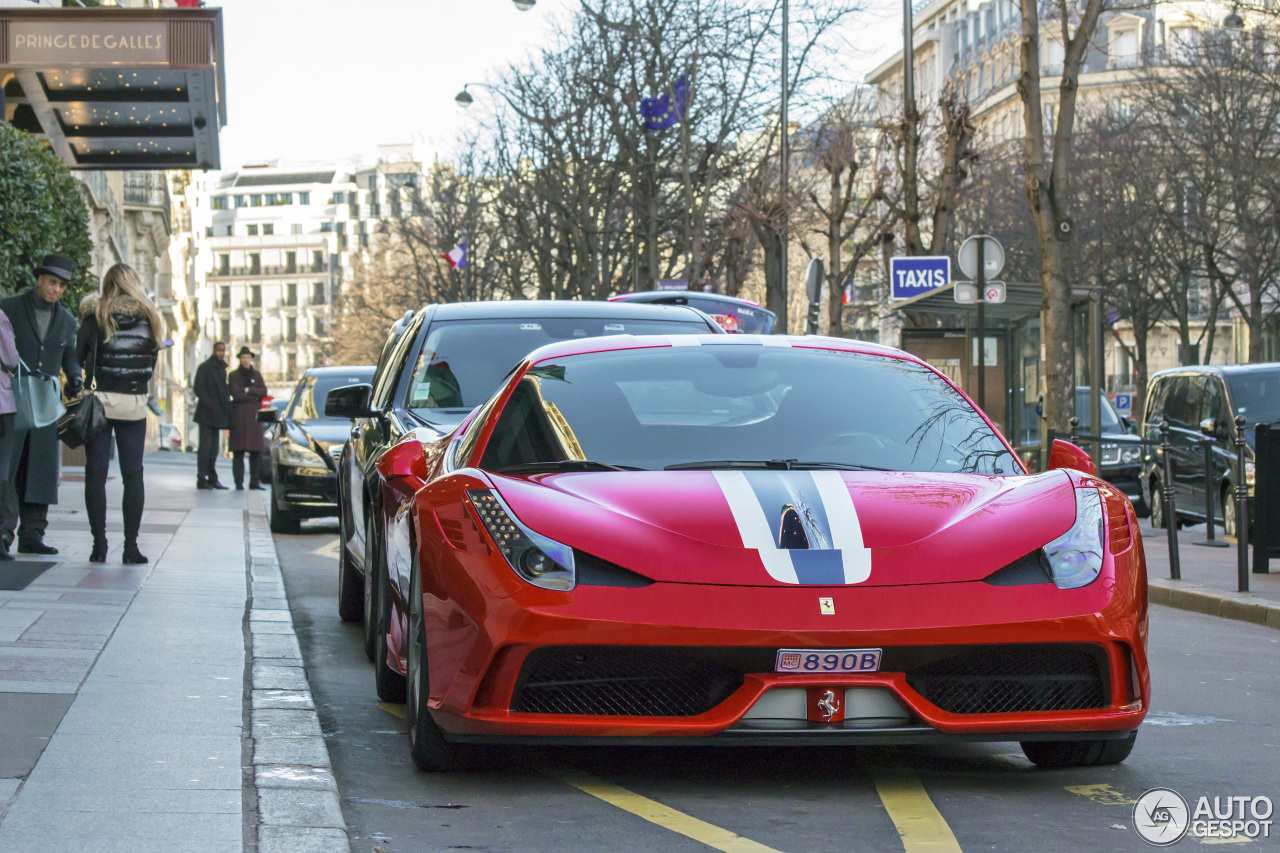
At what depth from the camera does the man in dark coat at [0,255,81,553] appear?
36.9 feet

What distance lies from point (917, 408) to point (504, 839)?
2267 millimetres

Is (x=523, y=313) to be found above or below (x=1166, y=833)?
above

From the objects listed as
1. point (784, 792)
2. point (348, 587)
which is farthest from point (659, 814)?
point (348, 587)

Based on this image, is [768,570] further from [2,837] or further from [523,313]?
[523,313]

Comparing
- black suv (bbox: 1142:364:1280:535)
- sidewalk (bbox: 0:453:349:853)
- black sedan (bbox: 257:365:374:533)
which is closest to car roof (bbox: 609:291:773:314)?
black suv (bbox: 1142:364:1280:535)

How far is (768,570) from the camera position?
474cm

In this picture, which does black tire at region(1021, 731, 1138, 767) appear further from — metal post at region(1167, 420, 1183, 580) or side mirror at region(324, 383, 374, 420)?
metal post at region(1167, 420, 1183, 580)

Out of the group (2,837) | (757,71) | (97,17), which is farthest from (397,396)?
(757,71)

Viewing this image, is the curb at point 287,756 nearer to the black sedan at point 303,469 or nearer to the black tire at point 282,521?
the black sedan at point 303,469

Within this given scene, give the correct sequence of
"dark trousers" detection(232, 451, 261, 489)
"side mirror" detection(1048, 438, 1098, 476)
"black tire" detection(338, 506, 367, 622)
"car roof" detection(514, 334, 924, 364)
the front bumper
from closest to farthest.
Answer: the front bumper
"side mirror" detection(1048, 438, 1098, 476)
"car roof" detection(514, 334, 924, 364)
"black tire" detection(338, 506, 367, 622)
"dark trousers" detection(232, 451, 261, 489)

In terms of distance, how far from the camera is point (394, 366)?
892 cm

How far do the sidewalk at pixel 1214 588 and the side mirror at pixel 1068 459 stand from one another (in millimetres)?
5088

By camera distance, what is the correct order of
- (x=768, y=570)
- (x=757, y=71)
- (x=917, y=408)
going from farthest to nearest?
(x=757, y=71), (x=917, y=408), (x=768, y=570)

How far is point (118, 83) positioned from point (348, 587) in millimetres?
11720
